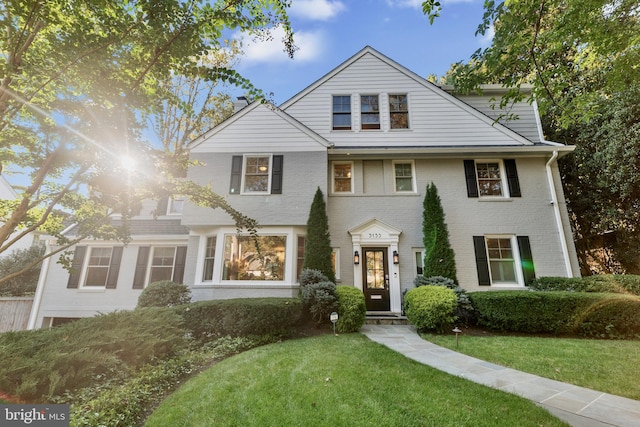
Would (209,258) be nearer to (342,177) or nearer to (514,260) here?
(342,177)

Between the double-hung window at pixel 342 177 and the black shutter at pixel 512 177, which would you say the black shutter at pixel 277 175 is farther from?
the black shutter at pixel 512 177

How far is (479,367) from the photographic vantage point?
4.71 metres

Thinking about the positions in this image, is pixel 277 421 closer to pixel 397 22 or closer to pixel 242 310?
pixel 242 310

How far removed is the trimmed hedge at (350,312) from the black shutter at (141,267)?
7.81 m

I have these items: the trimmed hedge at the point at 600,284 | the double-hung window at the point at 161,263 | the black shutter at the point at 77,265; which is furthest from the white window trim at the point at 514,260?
the black shutter at the point at 77,265

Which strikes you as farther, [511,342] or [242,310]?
[242,310]

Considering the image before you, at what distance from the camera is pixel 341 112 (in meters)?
11.6

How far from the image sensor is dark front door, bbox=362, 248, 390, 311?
951cm

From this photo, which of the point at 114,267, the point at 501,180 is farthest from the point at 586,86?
the point at 114,267

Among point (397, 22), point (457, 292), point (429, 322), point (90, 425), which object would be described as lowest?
point (90, 425)

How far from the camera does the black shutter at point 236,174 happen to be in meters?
10.0

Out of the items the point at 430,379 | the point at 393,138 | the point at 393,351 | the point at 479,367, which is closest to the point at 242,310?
the point at 393,351

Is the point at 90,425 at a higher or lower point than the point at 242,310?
lower

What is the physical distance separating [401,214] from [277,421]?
325 inches
